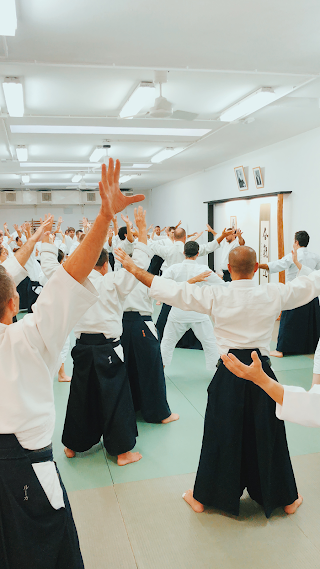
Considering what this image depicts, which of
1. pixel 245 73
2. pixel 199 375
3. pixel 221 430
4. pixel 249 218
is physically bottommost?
pixel 199 375

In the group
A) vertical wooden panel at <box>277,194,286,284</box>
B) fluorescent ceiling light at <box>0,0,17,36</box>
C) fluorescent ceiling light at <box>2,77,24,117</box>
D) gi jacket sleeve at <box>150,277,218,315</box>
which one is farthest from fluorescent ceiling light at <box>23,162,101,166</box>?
gi jacket sleeve at <box>150,277,218,315</box>

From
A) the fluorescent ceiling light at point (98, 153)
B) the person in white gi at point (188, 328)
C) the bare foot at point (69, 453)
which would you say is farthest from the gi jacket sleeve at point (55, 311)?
the fluorescent ceiling light at point (98, 153)

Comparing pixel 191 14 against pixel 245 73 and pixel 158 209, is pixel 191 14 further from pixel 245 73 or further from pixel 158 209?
pixel 158 209

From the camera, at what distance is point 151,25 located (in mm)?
3271

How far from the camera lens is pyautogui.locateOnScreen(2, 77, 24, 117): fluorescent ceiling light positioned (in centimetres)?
416

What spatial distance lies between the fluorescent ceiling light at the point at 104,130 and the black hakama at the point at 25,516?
Result: 5948mm

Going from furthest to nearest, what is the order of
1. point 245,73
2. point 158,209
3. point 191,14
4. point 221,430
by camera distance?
point 158,209 < point 245,73 < point 191,14 < point 221,430

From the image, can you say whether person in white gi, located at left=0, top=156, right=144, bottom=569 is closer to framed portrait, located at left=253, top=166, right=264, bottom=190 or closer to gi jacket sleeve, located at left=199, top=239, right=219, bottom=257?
gi jacket sleeve, located at left=199, top=239, right=219, bottom=257

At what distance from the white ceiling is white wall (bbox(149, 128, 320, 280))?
60cm

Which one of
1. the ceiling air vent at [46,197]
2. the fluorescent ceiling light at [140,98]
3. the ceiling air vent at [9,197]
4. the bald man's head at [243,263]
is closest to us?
the bald man's head at [243,263]

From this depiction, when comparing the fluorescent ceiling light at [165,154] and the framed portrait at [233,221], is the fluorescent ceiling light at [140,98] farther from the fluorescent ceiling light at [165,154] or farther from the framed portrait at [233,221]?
the framed portrait at [233,221]

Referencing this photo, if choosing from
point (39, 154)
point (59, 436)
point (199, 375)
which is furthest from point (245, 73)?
point (39, 154)

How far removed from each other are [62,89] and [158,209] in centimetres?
1141

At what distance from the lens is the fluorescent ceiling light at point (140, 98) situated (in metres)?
4.43
